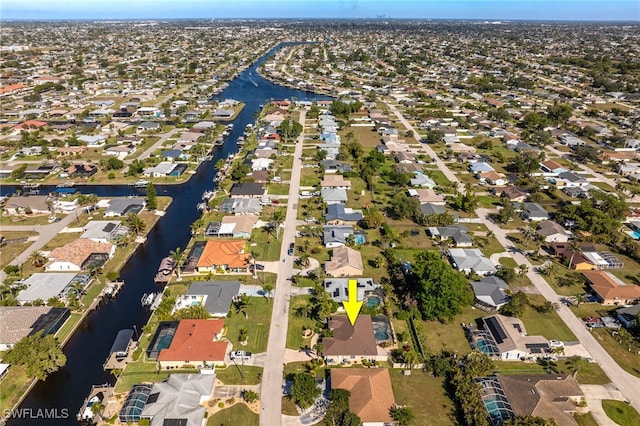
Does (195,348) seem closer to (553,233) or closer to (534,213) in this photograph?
(553,233)

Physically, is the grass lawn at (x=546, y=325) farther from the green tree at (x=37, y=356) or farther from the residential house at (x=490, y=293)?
the green tree at (x=37, y=356)

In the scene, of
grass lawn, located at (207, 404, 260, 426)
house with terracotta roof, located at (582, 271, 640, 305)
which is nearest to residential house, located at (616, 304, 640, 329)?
house with terracotta roof, located at (582, 271, 640, 305)

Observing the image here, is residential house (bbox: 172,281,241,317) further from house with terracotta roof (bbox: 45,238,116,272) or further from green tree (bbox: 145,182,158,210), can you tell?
green tree (bbox: 145,182,158,210)

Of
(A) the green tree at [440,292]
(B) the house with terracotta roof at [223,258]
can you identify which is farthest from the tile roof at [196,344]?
(A) the green tree at [440,292]

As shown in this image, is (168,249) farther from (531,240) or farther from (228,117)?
(228,117)

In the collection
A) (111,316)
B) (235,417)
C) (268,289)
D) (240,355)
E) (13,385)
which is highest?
(268,289)

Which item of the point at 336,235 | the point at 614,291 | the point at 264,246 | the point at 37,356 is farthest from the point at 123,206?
the point at 614,291
